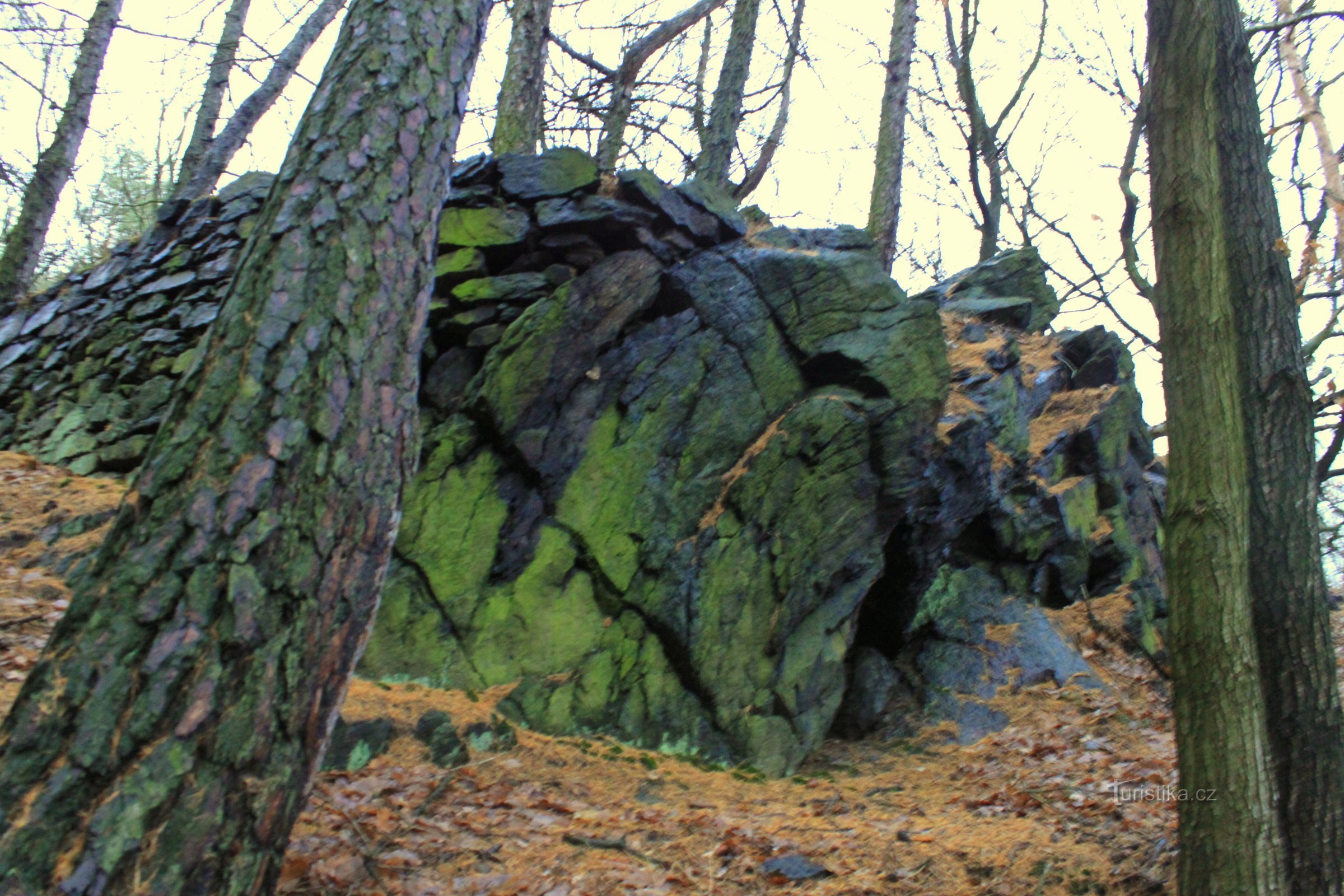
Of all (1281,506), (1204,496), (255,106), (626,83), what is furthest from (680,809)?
(255,106)

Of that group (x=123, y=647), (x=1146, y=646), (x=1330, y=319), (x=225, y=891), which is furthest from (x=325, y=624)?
(x=1330, y=319)

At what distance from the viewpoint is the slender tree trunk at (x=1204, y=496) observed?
330 centimetres

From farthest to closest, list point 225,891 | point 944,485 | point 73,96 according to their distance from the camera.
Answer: point 73,96 < point 944,485 < point 225,891

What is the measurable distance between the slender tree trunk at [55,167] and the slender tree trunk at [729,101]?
24.2 ft

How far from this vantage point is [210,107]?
11.8m

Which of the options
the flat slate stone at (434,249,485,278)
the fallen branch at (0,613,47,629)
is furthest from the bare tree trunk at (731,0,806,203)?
the fallen branch at (0,613,47,629)

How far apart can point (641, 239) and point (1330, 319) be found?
728 cm

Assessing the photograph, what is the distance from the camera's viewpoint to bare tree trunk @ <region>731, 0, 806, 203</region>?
13.3 meters

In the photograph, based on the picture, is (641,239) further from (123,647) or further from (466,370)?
(123,647)

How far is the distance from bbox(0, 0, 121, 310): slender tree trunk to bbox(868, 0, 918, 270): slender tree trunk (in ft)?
31.8

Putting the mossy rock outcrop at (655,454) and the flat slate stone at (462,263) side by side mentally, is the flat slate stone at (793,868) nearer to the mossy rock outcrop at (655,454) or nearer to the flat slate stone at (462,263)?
the mossy rock outcrop at (655,454)

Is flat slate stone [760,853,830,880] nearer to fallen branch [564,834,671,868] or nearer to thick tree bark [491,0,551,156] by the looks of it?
fallen branch [564,834,671,868]

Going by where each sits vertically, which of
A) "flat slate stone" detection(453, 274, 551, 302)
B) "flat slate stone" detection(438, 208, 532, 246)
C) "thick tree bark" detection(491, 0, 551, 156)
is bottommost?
"flat slate stone" detection(453, 274, 551, 302)

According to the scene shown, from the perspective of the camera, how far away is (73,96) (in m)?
10.2
